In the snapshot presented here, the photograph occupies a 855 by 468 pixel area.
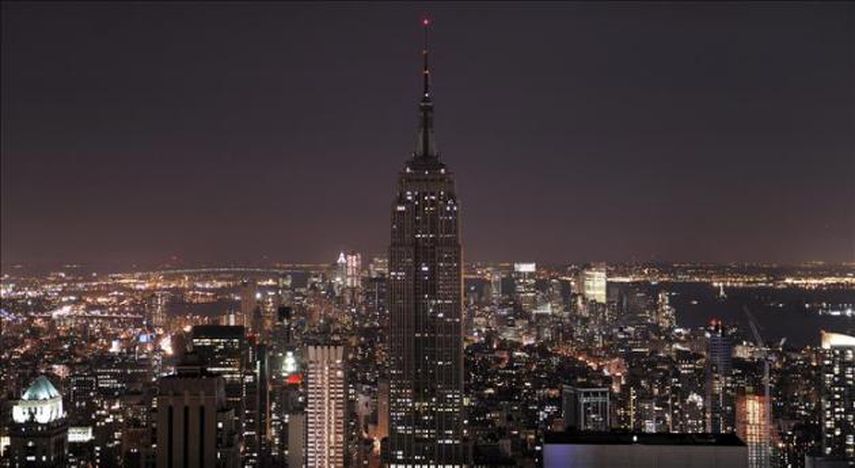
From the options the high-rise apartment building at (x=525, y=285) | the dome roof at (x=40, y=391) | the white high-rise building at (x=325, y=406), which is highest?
the high-rise apartment building at (x=525, y=285)

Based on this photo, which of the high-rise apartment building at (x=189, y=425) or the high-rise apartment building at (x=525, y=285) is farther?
the high-rise apartment building at (x=525, y=285)

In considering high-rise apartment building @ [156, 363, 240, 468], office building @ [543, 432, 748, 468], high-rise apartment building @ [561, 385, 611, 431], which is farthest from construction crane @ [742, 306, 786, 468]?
high-rise apartment building @ [156, 363, 240, 468]

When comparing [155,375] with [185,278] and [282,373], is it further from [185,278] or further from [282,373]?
[282,373]

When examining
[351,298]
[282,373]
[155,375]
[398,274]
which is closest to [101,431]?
[155,375]

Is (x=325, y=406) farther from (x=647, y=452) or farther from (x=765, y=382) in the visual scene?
(x=647, y=452)

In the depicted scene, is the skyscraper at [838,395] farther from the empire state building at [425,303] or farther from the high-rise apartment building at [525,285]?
the empire state building at [425,303]

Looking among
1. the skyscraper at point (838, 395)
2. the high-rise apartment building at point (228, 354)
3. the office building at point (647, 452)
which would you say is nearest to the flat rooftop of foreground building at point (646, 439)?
the office building at point (647, 452)
